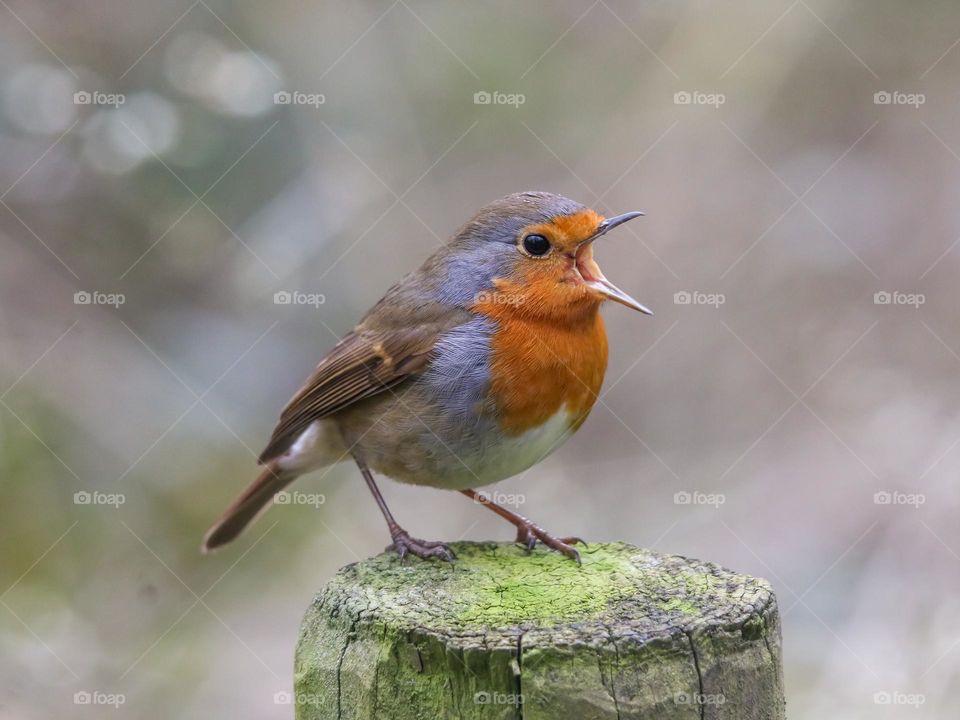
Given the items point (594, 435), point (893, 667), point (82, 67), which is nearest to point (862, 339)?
point (594, 435)

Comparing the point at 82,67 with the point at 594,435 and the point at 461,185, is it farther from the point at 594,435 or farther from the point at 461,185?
the point at 594,435

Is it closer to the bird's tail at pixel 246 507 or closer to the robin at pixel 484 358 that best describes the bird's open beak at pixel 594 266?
the robin at pixel 484 358

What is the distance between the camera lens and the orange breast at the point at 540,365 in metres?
4.00

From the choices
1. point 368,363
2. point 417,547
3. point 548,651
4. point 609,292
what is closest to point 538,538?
point 417,547

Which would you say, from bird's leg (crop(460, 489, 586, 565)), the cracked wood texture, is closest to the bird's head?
bird's leg (crop(460, 489, 586, 565))

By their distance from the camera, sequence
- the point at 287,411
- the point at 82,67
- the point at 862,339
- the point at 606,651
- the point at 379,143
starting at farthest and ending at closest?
the point at 862,339 < the point at 379,143 < the point at 82,67 < the point at 287,411 < the point at 606,651

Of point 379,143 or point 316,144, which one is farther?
point 379,143

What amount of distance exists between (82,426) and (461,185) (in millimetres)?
2487

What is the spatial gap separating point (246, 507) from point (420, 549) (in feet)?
6.25

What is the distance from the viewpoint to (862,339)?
6473 millimetres

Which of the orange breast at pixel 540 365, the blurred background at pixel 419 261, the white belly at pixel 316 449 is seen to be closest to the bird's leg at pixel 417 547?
the orange breast at pixel 540 365

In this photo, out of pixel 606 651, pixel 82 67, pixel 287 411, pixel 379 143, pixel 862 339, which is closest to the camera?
pixel 606 651

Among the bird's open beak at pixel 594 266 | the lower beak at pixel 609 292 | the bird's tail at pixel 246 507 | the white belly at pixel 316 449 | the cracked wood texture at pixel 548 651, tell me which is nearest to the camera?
the cracked wood texture at pixel 548 651

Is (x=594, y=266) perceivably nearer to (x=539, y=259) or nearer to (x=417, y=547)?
(x=539, y=259)
